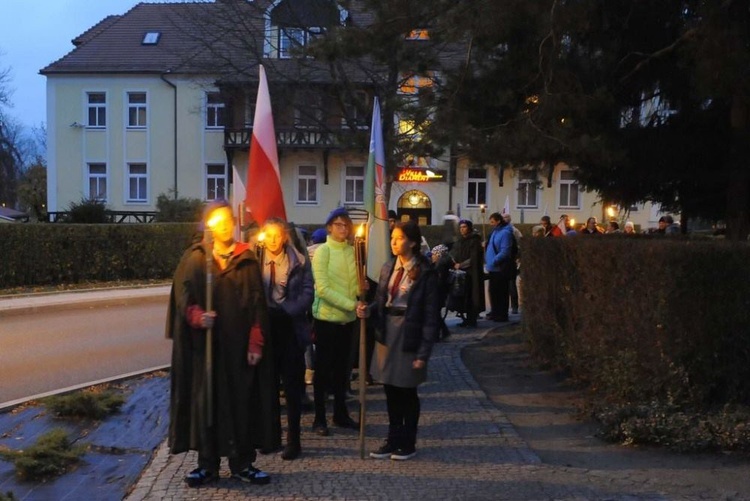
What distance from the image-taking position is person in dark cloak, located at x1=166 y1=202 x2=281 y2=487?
18.7ft

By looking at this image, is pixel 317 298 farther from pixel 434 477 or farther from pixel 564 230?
pixel 564 230

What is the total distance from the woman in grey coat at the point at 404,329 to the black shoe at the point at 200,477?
52.0 inches

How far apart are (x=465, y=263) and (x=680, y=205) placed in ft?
11.1

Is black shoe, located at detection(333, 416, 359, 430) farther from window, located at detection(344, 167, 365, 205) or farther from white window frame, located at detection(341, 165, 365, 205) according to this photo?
white window frame, located at detection(341, 165, 365, 205)

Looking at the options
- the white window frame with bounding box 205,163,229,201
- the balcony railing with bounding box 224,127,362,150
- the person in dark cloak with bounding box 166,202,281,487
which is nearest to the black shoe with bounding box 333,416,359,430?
the person in dark cloak with bounding box 166,202,281,487

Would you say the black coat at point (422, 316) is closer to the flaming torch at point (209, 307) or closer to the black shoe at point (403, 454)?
the black shoe at point (403, 454)

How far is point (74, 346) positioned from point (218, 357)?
7997 mm

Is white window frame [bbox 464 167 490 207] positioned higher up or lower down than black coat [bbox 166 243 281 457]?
higher up

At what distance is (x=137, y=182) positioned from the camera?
4156 centimetres

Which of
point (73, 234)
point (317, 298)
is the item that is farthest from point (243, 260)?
point (73, 234)

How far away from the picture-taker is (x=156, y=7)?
43.6 metres

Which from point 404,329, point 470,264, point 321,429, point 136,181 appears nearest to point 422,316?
point 404,329

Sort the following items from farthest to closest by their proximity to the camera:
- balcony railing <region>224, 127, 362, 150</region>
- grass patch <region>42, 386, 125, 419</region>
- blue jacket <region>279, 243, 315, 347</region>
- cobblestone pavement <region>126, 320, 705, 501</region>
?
balcony railing <region>224, 127, 362, 150</region> < grass patch <region>42, 386, 125, 419</region> < blue jacket <region>279, 243, 315, 347</region> < cobblestone pavement <region>126, 320, 705, 501</region>

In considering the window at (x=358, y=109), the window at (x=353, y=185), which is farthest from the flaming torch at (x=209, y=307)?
the window at (x=353, y=185)
